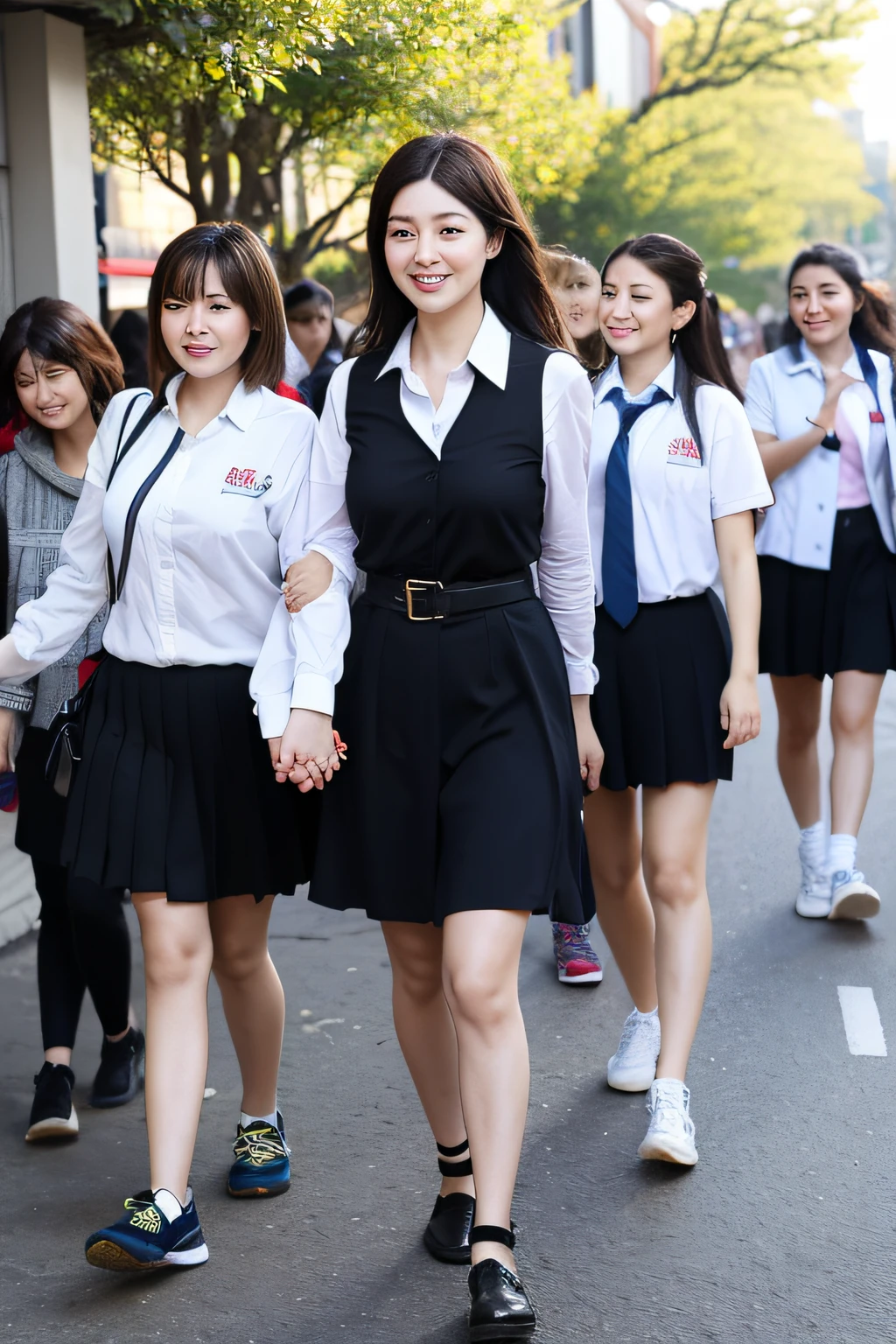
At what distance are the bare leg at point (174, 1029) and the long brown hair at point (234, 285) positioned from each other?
3.67 ft

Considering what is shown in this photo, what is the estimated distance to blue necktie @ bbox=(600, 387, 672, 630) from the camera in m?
3.95

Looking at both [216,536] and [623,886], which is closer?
[216,536]

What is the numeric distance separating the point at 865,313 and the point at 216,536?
309 centimetres

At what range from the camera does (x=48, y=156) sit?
20.0ft

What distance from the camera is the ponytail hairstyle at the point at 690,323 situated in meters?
3.99

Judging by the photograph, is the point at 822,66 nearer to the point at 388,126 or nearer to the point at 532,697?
the point at 388,126

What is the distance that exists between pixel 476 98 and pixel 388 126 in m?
0.40

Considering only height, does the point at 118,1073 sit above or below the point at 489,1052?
below

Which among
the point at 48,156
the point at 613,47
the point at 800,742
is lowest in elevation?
the point at 800,742

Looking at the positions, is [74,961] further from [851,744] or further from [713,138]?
[713,138]

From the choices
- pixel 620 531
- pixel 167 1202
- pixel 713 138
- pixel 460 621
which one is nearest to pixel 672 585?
pixel 620 531

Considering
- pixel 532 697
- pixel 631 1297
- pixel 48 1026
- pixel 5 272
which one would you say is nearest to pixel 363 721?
pixel 532 697

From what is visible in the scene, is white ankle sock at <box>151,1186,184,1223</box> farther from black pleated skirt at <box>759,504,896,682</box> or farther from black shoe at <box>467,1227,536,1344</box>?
black pleated skirt at <box>759,504,896,682</box>

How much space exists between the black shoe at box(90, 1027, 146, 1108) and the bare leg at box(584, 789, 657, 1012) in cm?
128
